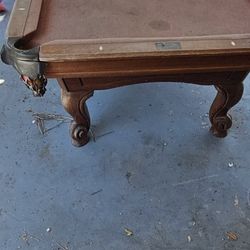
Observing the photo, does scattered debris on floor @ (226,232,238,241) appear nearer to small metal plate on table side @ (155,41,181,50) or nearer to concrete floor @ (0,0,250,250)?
concrete floor @ (0,0,250,250)

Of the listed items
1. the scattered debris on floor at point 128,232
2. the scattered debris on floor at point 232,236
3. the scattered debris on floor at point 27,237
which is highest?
the scattered debris on floor at point 27,237

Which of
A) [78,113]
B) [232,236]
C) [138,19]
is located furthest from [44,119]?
[232,236]

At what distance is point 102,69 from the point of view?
1151 mm

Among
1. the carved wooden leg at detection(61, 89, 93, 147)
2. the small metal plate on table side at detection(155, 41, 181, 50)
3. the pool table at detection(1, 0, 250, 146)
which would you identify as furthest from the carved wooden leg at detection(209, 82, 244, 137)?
the carved wooden leg at detection(61, 89, 93, 147)

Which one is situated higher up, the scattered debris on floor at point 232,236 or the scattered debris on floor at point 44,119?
the scattered debris on floor at point 44,119

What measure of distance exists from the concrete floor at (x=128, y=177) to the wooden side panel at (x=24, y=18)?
2.23 feet

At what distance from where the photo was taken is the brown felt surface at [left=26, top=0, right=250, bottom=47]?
1192 mm

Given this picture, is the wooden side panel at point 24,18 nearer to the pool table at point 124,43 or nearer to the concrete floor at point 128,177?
the pool table at point 124,43

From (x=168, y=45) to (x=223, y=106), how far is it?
0.59 m

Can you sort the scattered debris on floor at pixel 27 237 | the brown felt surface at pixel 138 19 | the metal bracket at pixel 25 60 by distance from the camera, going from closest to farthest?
1. the metal bracket at pixel 25 60
2. the brown felt surface at pixel 138 19
3. the scattered debris on floor at pixel 27 237

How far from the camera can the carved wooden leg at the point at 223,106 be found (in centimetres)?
144

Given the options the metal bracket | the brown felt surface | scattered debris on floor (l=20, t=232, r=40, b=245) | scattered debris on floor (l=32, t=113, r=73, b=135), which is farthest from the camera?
scattered debris on floor (l=32, t=113, r=73, b=135)

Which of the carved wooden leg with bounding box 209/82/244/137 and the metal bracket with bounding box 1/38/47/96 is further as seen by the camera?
the carved wooden leg with bounding box 209/82/244/137

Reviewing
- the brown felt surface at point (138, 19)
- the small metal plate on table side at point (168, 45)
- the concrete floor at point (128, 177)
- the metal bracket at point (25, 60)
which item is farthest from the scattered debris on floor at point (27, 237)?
the small metal plate on table side at point (168, 45)
